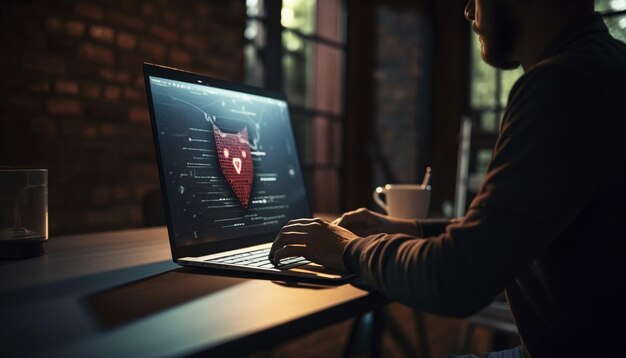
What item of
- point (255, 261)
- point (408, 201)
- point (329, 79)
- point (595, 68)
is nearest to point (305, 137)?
point (329, 79)

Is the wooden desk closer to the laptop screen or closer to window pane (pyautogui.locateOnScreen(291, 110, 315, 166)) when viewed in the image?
the laptop screen

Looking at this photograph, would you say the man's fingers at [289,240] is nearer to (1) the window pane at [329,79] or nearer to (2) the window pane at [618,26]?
(1) the window pane at [329,79]

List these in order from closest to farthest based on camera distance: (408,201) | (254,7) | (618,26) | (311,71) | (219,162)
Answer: (219,162)
(408,201)
(254,7)
(618,26)
(311,71)

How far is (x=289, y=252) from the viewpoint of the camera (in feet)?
2.73

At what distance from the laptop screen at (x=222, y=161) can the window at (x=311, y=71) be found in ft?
7.01

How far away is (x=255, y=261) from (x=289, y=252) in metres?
0.08

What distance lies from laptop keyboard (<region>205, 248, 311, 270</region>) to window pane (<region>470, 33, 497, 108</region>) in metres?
3.59

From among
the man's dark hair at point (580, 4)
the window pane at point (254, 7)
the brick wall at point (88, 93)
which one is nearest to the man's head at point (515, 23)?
the man's dark hair at point (580, 4)

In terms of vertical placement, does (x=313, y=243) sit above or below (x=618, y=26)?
below

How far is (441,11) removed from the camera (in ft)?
14.4

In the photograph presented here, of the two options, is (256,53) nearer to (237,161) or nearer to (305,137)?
(305,137)

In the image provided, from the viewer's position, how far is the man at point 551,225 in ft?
2.11

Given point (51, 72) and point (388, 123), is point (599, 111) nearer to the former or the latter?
point (51, 72)

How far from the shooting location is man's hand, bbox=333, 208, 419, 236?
1.06 m
